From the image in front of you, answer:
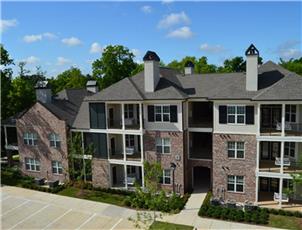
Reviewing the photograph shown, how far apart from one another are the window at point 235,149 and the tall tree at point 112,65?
4232cm

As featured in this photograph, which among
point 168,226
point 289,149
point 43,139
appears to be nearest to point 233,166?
point 289,149

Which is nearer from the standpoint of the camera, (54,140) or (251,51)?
(251,51)

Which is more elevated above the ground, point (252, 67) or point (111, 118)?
point (252, 67)

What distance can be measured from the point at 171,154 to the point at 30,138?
15930 millimetres

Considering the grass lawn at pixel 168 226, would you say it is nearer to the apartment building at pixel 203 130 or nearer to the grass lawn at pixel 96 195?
the grass lawn at pixel 96 195

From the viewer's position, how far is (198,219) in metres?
21.7

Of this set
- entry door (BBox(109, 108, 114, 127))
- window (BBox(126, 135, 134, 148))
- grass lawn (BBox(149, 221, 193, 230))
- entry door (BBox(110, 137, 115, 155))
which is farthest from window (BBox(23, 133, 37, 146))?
grass lawn (BBox(149, 221, 193, 230))

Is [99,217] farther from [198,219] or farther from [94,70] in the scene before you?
[94,70]

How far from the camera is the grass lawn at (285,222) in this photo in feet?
66.1

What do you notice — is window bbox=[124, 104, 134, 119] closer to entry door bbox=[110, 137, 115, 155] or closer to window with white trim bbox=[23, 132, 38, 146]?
entry door bbox=[110, 137, 115, 155]

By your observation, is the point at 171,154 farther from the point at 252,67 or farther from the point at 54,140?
the point at 54,140

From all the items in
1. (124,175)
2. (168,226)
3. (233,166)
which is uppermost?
(233,166)

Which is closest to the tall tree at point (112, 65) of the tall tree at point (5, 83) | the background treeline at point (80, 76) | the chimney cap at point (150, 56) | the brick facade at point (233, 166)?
the background treeline at point (80, 76)

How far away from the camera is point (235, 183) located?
24297 mm
